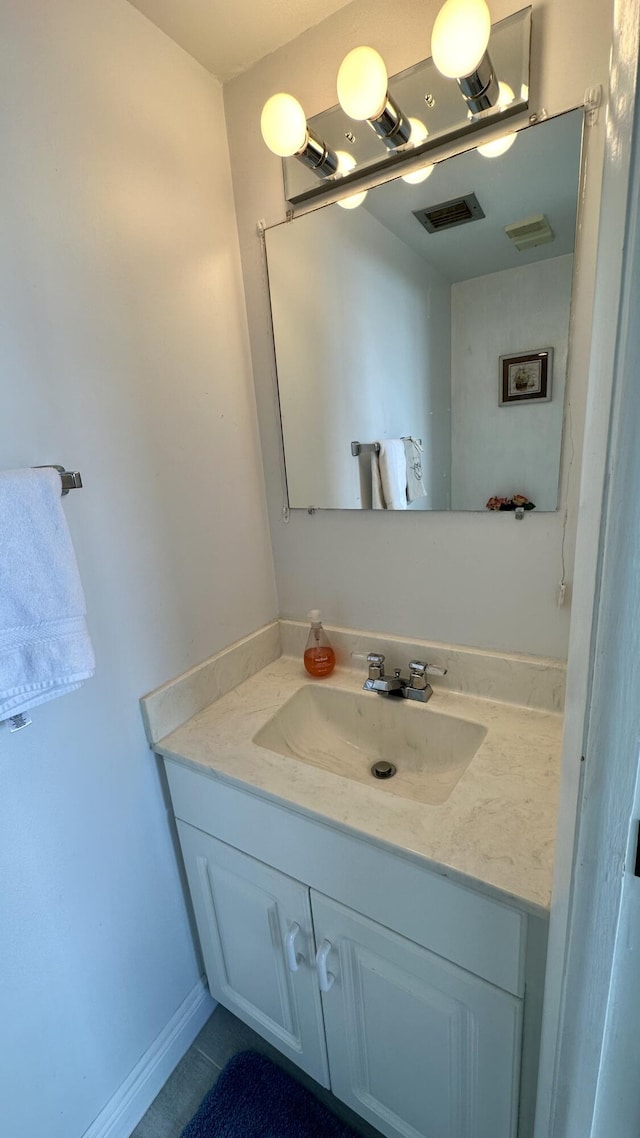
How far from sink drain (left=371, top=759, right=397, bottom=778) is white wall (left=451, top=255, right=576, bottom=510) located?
65 centimetres

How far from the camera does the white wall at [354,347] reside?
41.3 inches

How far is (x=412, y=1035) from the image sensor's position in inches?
33.5

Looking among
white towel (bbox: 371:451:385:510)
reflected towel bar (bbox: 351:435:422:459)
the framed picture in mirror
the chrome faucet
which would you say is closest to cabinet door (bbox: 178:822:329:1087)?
the chrome faucet

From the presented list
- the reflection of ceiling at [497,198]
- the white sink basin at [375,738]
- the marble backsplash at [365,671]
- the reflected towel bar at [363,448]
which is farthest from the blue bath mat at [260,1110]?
the reflection of ceiling at [497,198]

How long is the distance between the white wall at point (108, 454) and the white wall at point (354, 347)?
16cm

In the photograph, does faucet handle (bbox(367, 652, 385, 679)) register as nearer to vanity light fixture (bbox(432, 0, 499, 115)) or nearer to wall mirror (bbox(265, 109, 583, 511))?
wall mirror (bbox(265, 109, 583, 511))

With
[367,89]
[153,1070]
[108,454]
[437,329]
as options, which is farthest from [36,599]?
[153,1070]

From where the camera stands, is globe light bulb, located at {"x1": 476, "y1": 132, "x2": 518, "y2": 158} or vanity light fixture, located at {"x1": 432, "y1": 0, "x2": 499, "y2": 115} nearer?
vanity light fixture, located at {"x1": 432, "y1": 0, "x2": 499, "y2": 115}

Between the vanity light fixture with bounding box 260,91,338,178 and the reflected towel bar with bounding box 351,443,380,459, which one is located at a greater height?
the vanity light fixture with bounding box 260,91,338,178

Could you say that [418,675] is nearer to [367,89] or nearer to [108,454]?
[108,454]

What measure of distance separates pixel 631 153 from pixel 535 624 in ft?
2.90

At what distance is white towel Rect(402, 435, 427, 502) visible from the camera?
43.5 inches

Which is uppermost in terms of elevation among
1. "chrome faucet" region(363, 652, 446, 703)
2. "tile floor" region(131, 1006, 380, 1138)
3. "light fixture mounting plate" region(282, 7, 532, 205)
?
"light fixture mounting plate" region(282, 7, 532, 205)

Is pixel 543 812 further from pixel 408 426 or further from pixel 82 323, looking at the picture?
pixel 82 323
